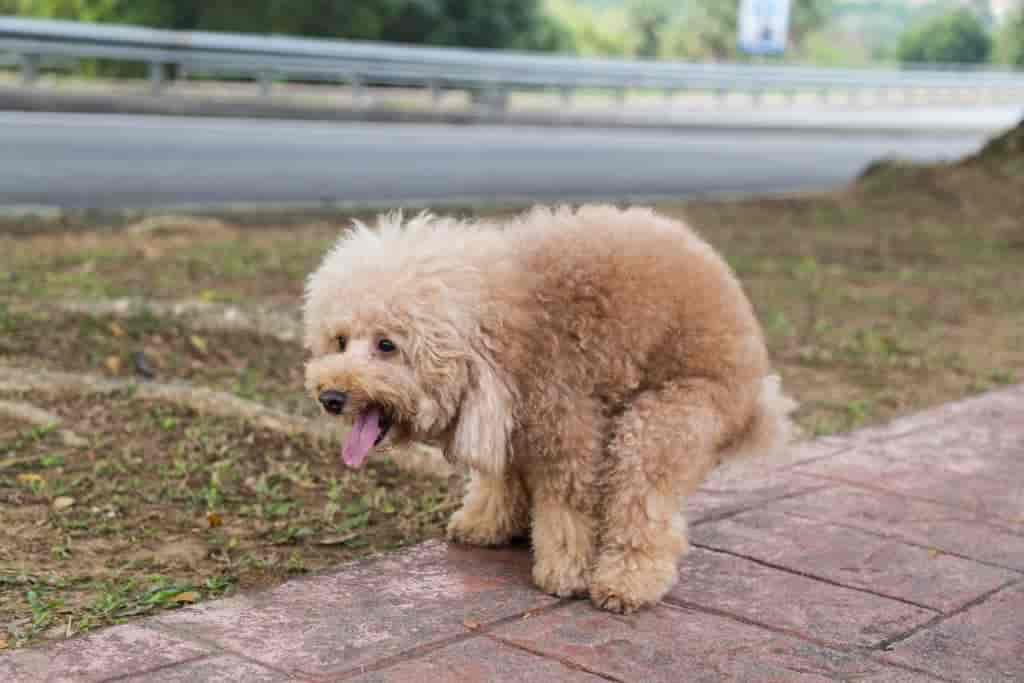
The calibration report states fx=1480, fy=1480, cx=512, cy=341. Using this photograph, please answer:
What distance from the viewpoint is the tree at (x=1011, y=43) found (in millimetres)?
35406

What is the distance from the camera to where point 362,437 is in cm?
361

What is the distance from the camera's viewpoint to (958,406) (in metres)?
6.26

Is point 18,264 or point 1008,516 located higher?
point 18,264

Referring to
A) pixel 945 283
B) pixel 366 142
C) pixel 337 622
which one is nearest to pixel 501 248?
pixel 337 622

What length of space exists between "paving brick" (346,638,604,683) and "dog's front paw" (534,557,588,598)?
45 centimetres

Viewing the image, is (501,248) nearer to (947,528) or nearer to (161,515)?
(161,515)

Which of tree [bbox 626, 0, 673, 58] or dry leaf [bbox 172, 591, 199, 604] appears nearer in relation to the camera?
dry leaf [bbox 172, 591, 199, 604]

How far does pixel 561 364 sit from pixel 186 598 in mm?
1116

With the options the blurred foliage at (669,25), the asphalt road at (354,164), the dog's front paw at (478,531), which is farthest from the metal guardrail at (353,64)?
the dog's front paw at (478,531)

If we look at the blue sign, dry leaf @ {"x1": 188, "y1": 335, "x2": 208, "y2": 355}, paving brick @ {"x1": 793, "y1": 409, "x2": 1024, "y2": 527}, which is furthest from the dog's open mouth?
the blue sign

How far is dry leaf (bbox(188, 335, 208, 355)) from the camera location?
619cm

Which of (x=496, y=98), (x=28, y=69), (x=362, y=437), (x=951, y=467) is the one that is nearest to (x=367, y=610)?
(x=362, y=437)

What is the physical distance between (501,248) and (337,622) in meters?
1.03

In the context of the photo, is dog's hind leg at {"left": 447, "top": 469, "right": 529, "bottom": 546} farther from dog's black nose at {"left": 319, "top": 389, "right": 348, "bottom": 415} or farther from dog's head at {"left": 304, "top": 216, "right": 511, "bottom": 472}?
dog's black nose at {"left": 319, "top": 389, "right": 348, "bottom": 415}
